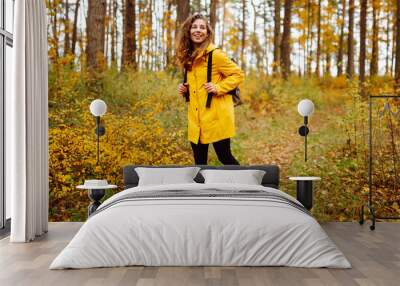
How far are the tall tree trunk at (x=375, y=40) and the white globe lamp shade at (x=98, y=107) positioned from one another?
3.39 metres

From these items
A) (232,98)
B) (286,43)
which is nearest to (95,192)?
(232,98)

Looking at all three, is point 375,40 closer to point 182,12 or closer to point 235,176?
point 182,12

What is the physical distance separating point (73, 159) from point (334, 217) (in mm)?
3350

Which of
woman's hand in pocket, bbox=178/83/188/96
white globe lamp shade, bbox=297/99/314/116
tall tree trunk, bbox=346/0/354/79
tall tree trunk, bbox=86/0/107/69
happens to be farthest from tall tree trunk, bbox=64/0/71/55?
tall tree trunk, bbox=346/0/354/79

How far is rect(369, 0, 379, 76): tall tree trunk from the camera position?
7.30m

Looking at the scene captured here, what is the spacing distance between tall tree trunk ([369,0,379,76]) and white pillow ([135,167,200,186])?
274 centimetres

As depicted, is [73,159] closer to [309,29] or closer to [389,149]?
[309,29]

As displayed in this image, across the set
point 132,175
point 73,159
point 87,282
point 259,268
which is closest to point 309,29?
point 132,175

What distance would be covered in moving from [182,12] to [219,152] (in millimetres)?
1849

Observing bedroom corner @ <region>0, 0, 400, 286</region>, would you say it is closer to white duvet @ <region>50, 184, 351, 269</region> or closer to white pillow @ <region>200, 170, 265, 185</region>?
white pillow @ <region>200, 170, 265, 185</region>

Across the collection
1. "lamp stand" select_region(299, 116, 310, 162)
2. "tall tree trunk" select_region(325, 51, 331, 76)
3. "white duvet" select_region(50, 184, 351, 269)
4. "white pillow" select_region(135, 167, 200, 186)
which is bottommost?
"white duvet" select_region(50, 184, 351, 269)

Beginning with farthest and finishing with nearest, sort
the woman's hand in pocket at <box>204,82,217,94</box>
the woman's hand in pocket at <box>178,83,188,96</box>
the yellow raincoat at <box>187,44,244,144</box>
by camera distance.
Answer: the woman's hand in pocket at <box>178,83,188,96</box>
the yellow raincoat at <box>187,44,244,144</box>
the woman's hand in pocket at <box>204,82,217,94</box>

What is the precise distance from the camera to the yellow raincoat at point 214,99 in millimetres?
6879

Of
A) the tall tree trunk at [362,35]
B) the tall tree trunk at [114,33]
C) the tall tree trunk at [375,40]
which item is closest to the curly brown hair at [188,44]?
the tall tree trunk at [114,33]
